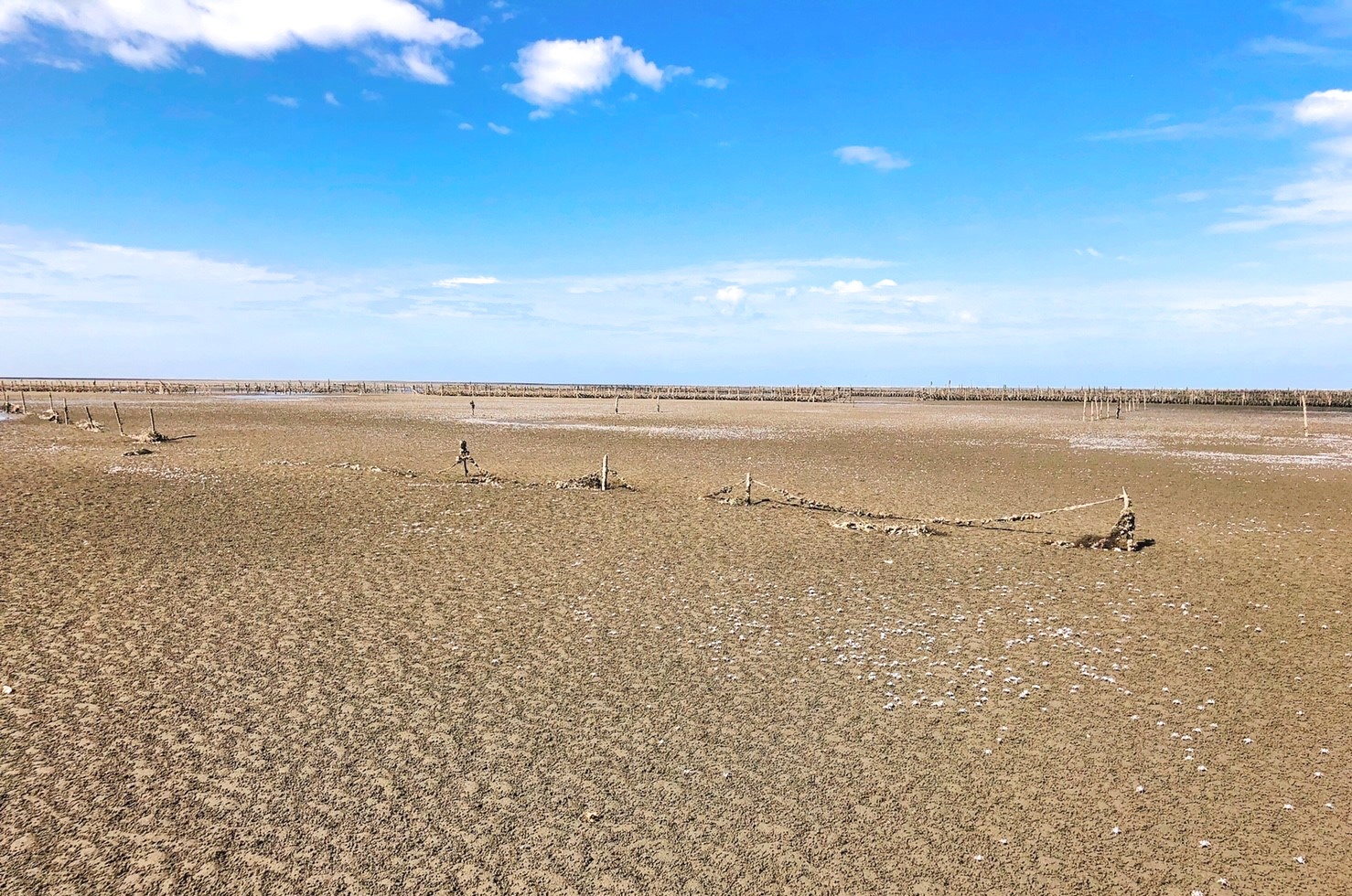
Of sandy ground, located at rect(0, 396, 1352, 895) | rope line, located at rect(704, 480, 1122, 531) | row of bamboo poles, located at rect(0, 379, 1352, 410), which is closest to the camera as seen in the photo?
sandy ground, located at rect(0, 396, 1352, 895)

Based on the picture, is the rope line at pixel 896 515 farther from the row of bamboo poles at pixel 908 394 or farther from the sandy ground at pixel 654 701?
the row of bamboo poles at pixel 908 394

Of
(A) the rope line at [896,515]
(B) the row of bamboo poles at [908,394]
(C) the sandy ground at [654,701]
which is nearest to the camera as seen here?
(C) the sandy ground at [654,701]

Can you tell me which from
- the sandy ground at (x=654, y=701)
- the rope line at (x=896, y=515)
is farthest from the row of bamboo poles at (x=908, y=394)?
the sandy ground at (x=654, y=701)

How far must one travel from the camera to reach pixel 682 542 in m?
18.0

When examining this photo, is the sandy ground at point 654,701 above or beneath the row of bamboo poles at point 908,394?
beneath

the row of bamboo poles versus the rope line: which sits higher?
the row of bamboo poles

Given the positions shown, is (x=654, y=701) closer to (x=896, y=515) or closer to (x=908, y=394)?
(x=896, y=515)

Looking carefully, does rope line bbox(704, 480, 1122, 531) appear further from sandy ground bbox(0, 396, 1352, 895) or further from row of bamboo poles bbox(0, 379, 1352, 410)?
row of bamboo poles bbox(0, 379, 1352, 410)

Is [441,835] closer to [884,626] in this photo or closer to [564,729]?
[564,729]

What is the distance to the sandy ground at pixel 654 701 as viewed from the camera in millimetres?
6625

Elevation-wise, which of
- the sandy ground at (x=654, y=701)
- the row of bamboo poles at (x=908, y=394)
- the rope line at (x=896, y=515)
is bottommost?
the sandy ground at (x=654, y=701)

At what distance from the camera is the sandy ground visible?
6.62 metres

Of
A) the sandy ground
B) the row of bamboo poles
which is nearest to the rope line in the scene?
the sandy ground

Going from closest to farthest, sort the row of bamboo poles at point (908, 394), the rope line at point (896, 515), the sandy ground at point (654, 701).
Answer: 1. the sandy ground at point (654, 701)
2. the rope line at point (896, 515)
3. the row of bamboo poles at point (908, 394)
